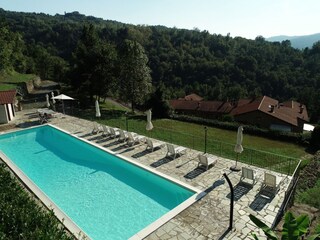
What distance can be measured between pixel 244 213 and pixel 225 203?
2.70ft

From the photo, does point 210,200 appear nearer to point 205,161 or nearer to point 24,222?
point 205,161

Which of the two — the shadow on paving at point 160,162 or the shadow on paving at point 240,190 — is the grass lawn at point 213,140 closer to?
the shadow on paving at point 160,162

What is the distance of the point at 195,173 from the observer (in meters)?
12.5

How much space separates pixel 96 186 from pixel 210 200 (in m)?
5.44

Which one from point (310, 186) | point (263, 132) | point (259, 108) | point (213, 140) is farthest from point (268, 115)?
point (310, 186)

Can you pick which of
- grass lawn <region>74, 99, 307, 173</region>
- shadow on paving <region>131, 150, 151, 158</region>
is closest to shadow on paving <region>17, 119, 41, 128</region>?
grass lawn <region>74, 99, 307, 173</region>

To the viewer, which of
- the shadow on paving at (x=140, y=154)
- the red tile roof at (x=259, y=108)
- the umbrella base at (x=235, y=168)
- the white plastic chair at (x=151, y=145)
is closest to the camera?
the umbrella base at (x=235, y=168)

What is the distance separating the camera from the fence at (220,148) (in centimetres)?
1635

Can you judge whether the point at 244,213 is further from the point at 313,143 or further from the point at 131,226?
the point at 313,143

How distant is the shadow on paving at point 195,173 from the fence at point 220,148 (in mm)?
3549

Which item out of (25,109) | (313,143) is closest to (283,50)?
(313,143)

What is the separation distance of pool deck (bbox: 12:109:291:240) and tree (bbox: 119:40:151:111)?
1330 centimetres

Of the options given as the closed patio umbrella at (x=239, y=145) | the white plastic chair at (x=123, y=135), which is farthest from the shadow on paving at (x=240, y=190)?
the white plastic chair at (x=123, y=135)

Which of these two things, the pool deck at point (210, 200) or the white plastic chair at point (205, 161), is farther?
the white plastic chair at point (205, 161)
